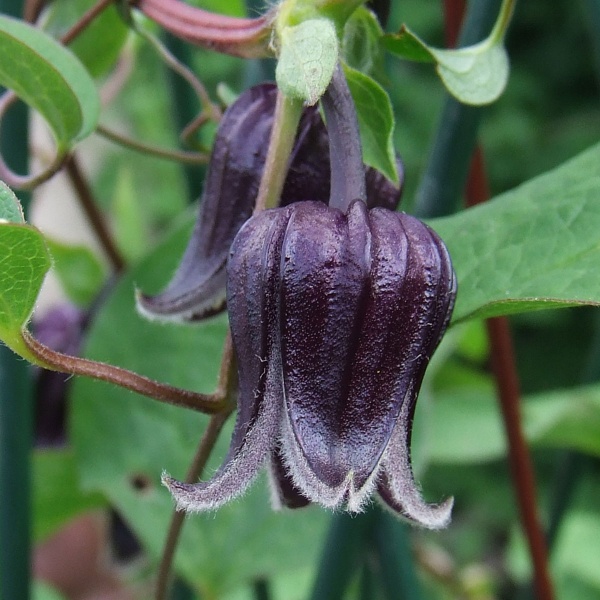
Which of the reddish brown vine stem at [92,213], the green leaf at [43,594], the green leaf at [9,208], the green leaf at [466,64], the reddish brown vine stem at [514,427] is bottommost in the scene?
the green leaf at [43,594]

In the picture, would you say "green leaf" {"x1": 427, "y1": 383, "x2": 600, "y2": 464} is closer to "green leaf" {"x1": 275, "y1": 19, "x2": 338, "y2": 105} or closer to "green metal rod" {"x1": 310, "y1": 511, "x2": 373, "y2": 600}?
"green metal rod" {"x1": 310, "y1": 511, "x2": 373, "y2": 600}

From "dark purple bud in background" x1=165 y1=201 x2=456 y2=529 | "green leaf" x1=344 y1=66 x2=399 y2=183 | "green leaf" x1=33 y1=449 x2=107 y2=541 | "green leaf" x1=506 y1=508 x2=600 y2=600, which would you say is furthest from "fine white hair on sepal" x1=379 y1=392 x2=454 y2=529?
"green leaf" x1=506 y1=508 x2=600 y2=600

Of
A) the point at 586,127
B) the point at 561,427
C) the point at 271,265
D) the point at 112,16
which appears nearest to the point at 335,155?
the point at 271,265

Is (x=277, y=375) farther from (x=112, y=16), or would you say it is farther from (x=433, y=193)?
(x=112, y=16)

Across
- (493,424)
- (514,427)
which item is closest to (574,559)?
(493,424)

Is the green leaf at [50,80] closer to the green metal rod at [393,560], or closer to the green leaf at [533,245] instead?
the green leaf at [533,245]

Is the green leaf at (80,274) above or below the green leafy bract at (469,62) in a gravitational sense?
below

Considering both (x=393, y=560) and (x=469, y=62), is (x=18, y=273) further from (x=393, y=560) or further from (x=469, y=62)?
(x=393, y=560)

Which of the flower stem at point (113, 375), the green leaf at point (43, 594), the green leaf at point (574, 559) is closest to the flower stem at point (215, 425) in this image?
the flower stem at point (113, 375)
